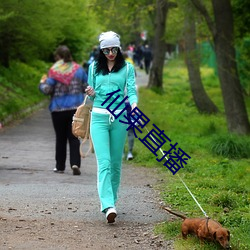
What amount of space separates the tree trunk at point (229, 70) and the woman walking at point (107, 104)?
8769 mm

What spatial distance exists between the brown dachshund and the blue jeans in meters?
1.04

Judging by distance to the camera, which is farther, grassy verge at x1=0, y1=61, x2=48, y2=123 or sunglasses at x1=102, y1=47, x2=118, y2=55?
grassy verge at x1=0, y1=61, x2=48, y2=123

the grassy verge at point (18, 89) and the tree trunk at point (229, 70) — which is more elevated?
the tree trunk at point (229, 70)

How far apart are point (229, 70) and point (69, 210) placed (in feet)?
29.6

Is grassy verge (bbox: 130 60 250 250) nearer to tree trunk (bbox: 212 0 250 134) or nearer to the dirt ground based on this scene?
Result: the dirt ground

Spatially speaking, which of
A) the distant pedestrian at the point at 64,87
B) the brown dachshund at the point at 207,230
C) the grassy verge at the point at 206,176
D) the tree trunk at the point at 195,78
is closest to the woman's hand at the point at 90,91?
the grassy verge at the point at 206,176

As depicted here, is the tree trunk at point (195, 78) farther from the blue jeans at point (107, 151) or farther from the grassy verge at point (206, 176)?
the blue jeans at point (107, 151)

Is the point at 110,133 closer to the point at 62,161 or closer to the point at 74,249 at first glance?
the point at 74,249

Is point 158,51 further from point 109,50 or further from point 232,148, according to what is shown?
point 109,50

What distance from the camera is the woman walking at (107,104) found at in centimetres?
738

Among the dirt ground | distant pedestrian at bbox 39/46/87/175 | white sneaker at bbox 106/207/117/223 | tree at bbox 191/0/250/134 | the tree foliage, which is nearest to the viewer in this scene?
the dirt ground

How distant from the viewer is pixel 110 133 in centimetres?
755

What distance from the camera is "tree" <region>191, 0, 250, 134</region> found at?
52.7ft

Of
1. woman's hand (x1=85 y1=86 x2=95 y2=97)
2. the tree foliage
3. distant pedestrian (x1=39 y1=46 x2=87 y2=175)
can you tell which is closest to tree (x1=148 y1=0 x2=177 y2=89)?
the tree foliage
